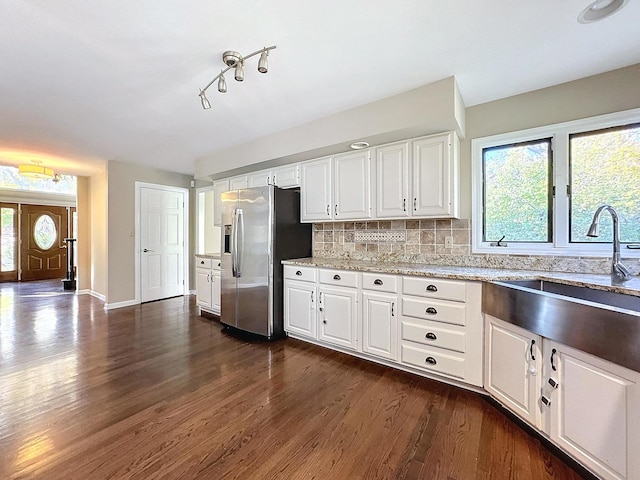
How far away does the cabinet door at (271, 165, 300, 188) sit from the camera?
11.6ft

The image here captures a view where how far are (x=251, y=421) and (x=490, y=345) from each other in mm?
1712

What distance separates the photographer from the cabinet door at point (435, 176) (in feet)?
8.27

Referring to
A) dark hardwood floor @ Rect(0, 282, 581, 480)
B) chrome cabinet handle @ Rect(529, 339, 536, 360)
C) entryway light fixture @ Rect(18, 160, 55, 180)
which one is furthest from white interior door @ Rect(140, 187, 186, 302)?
chrome cabinet handle @ Rect(529, 339, 536, 360)

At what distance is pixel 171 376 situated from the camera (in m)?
2.42

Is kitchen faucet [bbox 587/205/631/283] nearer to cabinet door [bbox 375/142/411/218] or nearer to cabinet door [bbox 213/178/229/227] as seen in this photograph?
cabinet door [bbox 375/142/411/218]

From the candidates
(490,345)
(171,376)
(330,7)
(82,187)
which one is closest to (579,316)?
(490,345)

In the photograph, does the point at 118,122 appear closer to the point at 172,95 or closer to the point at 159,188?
the point at 172,95

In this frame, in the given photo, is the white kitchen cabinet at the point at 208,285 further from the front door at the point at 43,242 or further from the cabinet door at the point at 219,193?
the front door at the point at 43,242

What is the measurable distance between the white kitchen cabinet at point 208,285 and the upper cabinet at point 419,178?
2.48 m

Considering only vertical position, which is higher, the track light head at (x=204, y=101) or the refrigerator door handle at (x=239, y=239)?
the track light head at (x=204, y=101)

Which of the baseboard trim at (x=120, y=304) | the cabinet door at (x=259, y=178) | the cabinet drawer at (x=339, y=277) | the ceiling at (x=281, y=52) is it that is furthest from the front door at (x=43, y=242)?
the cabinet drawer at (x=339, y=277)

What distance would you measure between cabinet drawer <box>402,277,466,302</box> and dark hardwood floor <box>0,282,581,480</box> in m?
0.71

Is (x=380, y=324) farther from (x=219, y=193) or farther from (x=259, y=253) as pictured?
(x=219, y=193)

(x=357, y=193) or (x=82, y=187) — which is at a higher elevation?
(x=82, y=187)
